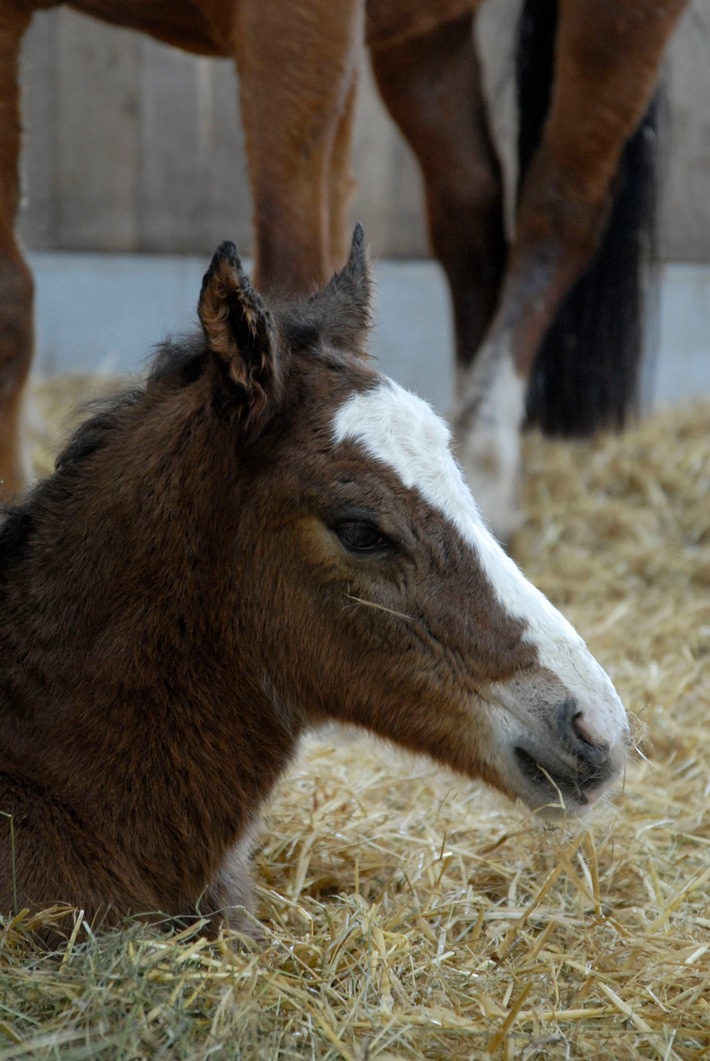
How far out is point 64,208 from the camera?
6.66 m

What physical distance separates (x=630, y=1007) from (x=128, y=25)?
114 inches

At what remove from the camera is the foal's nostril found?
6.08 feet

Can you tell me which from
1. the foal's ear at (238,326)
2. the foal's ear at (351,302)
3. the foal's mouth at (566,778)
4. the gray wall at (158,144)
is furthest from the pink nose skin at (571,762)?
the gray wall at (158,144)

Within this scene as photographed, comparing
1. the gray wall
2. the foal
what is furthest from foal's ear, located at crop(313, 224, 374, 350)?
the gray wall

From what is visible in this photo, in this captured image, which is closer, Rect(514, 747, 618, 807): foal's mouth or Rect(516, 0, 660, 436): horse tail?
Rect(514, 747, 618, 807): foal's mouth

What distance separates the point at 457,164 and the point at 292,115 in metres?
1.87

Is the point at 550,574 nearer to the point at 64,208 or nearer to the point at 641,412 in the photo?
the point at 641,412

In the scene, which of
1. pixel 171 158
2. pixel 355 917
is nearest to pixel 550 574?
pixel 355 917

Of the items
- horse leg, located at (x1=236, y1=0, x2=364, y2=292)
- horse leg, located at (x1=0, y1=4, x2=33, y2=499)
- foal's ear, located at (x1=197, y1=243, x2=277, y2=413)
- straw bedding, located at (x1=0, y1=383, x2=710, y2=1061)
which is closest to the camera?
straw bedding, located at (x1=0, y1=383, x2=710, y2=1061)

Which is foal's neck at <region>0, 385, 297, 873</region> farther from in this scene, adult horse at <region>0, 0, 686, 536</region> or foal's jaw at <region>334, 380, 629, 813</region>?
adult horse at <region>0, 0, 686, 536</region>

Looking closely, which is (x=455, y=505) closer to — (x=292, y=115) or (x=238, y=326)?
(x=238, y=326)

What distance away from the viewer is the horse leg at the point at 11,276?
320 centimetres

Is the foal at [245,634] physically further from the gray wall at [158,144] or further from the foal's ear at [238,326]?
the gray wall at [158,144]

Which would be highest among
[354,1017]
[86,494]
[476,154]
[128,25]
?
[128,25]
